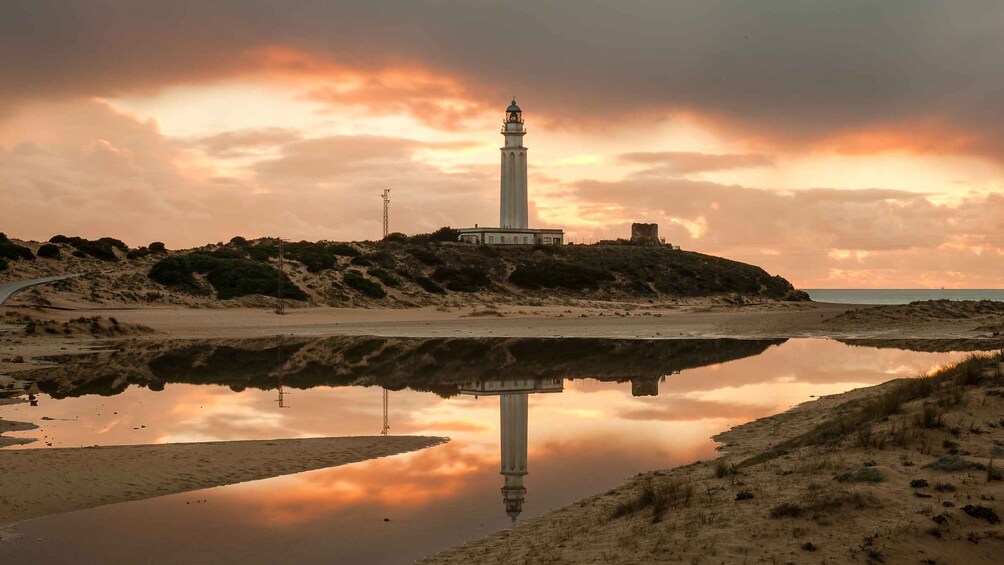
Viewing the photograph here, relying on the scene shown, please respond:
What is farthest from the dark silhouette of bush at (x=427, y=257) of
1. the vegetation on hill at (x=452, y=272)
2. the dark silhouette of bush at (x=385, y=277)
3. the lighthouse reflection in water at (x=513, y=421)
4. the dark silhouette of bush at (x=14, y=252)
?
the lighthouse reflection in water at (x=513, y=421)

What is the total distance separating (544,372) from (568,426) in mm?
10360

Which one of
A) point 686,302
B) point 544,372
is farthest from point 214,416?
point 686,302

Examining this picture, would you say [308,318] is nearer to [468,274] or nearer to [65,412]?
[468,274]

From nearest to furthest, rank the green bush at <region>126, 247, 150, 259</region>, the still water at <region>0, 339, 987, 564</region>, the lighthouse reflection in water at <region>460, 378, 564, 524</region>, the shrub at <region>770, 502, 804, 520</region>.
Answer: the shrub at <region>770, 502, 804, 520</region>, the still water at <region>0, 339, 987, 564</region>, the lighthouse reflection in water at <region>460, 378, 564, 524</region>, the green bush at <region>126, 247, 150, 259</region>

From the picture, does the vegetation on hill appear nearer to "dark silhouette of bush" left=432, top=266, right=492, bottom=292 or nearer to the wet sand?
"dark silhouette of bush" left=432, top=266, right=492, bottom=292

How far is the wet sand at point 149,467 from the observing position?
39.3 feet

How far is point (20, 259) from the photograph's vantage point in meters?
66.8

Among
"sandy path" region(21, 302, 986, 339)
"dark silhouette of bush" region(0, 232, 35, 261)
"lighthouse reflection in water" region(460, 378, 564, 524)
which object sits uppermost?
"dark silhouette of bush" region(0, 232, 35, 261)

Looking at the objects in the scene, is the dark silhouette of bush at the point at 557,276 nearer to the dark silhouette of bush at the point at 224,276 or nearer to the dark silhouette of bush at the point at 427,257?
the dark silhouette of bush at the point at 427,257

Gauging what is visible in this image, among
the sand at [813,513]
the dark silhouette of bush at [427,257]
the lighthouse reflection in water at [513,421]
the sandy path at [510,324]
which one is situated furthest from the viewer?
the dark silhouette of bush at [427,257]

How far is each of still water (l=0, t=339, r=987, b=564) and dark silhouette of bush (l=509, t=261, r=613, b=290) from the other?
133 ft

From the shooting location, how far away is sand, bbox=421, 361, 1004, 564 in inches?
318

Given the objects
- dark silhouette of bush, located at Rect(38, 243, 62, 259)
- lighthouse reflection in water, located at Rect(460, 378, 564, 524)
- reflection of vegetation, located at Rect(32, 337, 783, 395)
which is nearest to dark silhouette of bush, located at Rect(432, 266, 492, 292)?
dark silhouette of bush, located at Rect(38, 243, 62, 259)

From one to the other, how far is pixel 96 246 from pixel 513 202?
38766 mm
